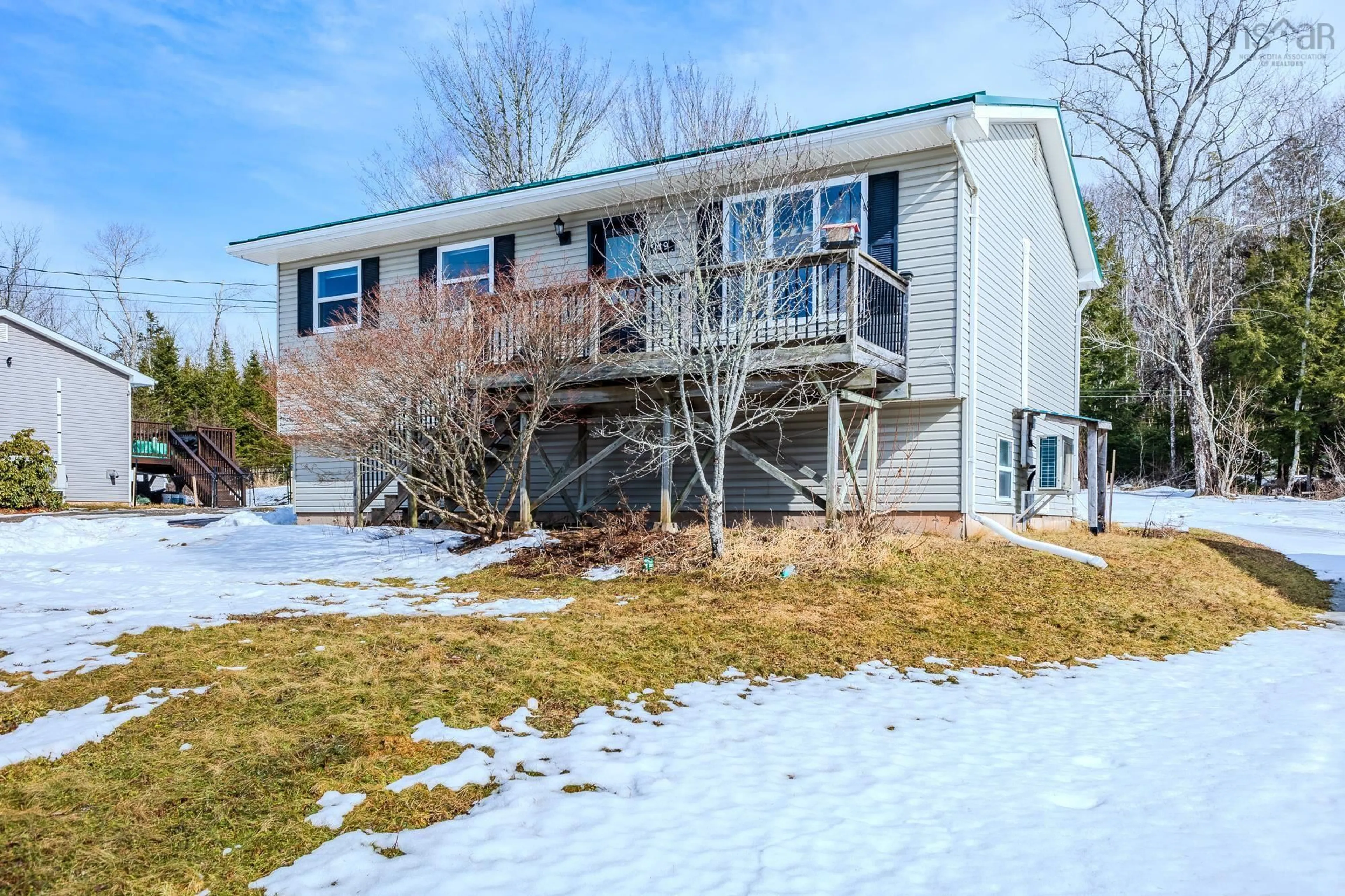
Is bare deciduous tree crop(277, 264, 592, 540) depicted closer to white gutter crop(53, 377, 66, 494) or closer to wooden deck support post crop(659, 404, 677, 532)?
wooden deck support post crop(659, 404, 677, 532)

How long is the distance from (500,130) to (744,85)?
52.7 feet

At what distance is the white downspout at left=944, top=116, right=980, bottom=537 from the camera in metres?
10.4

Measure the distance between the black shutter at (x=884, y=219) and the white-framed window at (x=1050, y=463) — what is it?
4849 millimetres

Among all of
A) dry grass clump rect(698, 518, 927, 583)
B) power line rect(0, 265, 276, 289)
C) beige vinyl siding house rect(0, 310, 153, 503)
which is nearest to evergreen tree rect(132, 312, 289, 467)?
power line rect(0, 265, 276, 289)

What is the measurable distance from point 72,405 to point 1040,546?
74.7ft

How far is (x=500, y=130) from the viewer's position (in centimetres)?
2439

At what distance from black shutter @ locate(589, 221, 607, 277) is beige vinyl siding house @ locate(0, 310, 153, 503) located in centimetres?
1521

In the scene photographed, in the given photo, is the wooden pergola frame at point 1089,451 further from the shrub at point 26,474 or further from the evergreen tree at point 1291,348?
the shrub at point 26,474

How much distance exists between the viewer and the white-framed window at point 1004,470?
1177cm

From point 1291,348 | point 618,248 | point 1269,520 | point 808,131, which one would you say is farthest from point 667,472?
point 1291,348

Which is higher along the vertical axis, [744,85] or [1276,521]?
[744,85]

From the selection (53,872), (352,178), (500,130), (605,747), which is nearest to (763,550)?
(605,747)

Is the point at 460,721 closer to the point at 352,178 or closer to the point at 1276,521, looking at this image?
the point at 1276,521

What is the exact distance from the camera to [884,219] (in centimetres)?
1075
